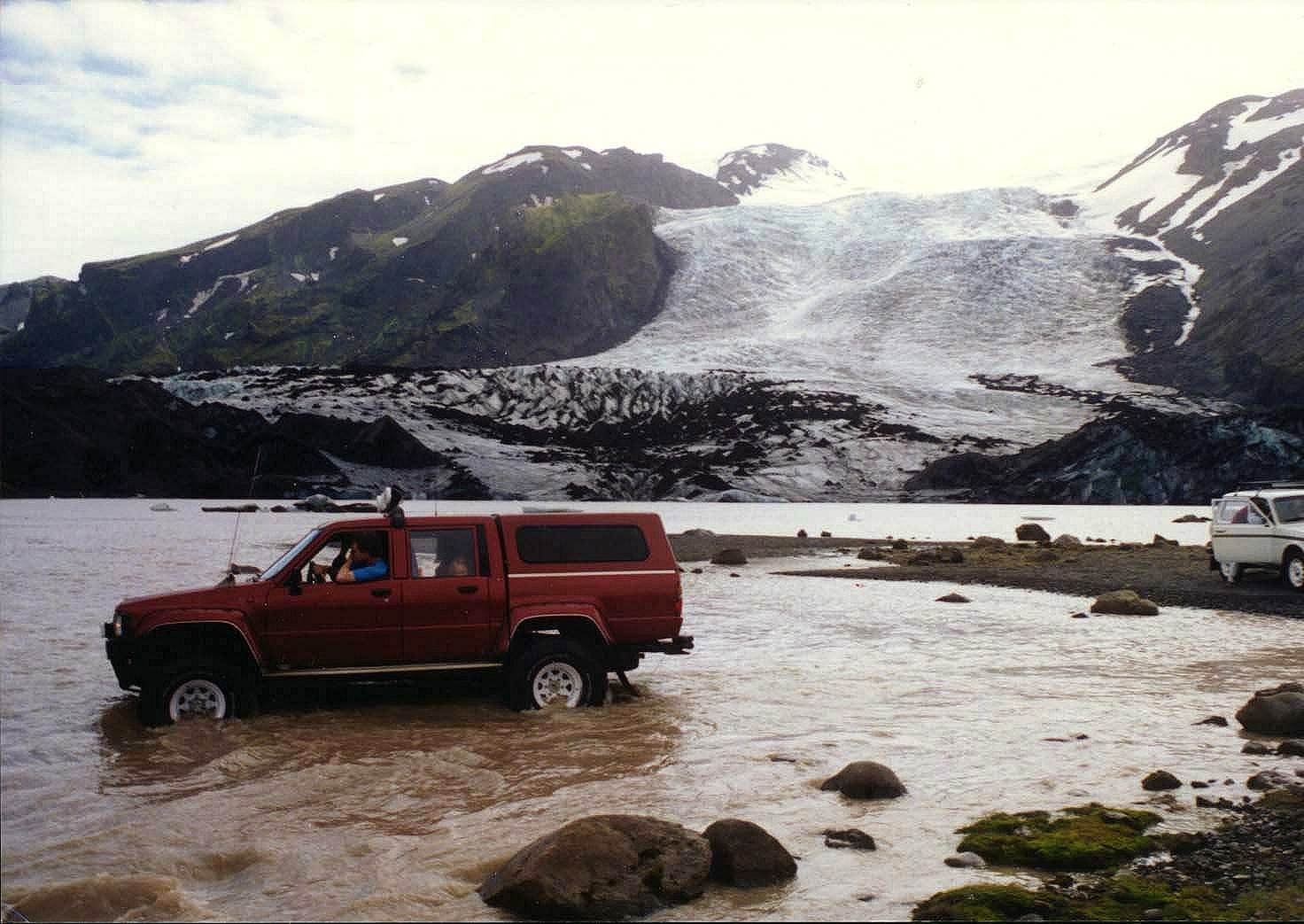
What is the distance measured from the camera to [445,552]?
39.9ft

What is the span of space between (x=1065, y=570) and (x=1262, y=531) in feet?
29.1

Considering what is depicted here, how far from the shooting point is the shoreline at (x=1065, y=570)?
24438 millimetres

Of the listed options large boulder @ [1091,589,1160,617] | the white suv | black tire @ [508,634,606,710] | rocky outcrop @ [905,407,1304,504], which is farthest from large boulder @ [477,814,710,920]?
rocky outcrop @ [905,407,1304,504]

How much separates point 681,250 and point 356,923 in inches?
6316

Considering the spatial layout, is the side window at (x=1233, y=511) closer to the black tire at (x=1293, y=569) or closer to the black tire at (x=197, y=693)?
the black tire at (x=1293, y=569)

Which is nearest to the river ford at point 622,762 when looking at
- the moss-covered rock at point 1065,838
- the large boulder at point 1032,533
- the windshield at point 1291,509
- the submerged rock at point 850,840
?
the submerged rock at point 850,840

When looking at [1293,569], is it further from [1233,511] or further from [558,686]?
[558,686]

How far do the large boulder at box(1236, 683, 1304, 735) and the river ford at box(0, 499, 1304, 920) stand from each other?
276 mm

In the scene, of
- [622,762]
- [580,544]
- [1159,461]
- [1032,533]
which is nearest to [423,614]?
[580,544]

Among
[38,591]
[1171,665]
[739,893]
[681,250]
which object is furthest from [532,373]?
[739,893]

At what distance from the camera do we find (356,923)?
648 centimetres

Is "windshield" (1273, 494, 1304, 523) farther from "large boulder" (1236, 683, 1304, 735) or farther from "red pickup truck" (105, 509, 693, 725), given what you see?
"red pickup truck" (105, 509, 693, 725)

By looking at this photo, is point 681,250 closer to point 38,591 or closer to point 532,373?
point 532,373

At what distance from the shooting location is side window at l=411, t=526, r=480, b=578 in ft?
39.5
